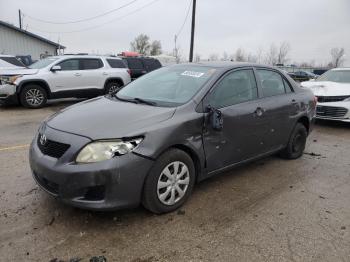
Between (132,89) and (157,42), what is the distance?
67951 millimetres

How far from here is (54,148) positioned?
10.9 ft

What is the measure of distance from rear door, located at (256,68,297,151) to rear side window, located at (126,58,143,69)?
11211 millimetres

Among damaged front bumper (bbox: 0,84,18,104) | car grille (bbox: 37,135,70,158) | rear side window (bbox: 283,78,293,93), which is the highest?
rear side window (bbox: 283,78,293,93)

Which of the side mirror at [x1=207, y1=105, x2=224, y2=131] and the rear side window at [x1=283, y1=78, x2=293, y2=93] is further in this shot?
the rear side window at [x1=283, y1=78, x2=293, y2=93]

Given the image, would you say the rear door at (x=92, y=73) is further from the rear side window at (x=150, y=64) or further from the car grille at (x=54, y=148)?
the car grille at (x=54, y=148)

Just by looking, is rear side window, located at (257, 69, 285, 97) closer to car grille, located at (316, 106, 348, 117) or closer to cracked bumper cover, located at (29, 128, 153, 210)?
cracked bumper cover, located at (29, 128, 153, 210)

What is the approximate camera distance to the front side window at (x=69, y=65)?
455 inches

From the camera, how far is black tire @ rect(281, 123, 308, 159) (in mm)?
5498

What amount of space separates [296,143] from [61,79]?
8.28 m

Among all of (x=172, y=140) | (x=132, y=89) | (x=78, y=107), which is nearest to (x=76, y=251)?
(x=172, y=140)

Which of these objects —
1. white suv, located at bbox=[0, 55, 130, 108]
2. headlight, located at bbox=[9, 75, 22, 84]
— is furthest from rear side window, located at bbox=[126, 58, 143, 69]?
headlight, located at bbox=[9, 75, 22, 84]

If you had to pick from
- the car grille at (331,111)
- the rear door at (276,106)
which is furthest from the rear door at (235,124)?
the car grille at (331,111)

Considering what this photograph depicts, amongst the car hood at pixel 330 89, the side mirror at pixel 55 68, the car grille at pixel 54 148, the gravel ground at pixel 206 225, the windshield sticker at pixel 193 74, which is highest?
the windshield sticker at pixel 193 74

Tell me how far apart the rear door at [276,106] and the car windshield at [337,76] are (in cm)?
516
